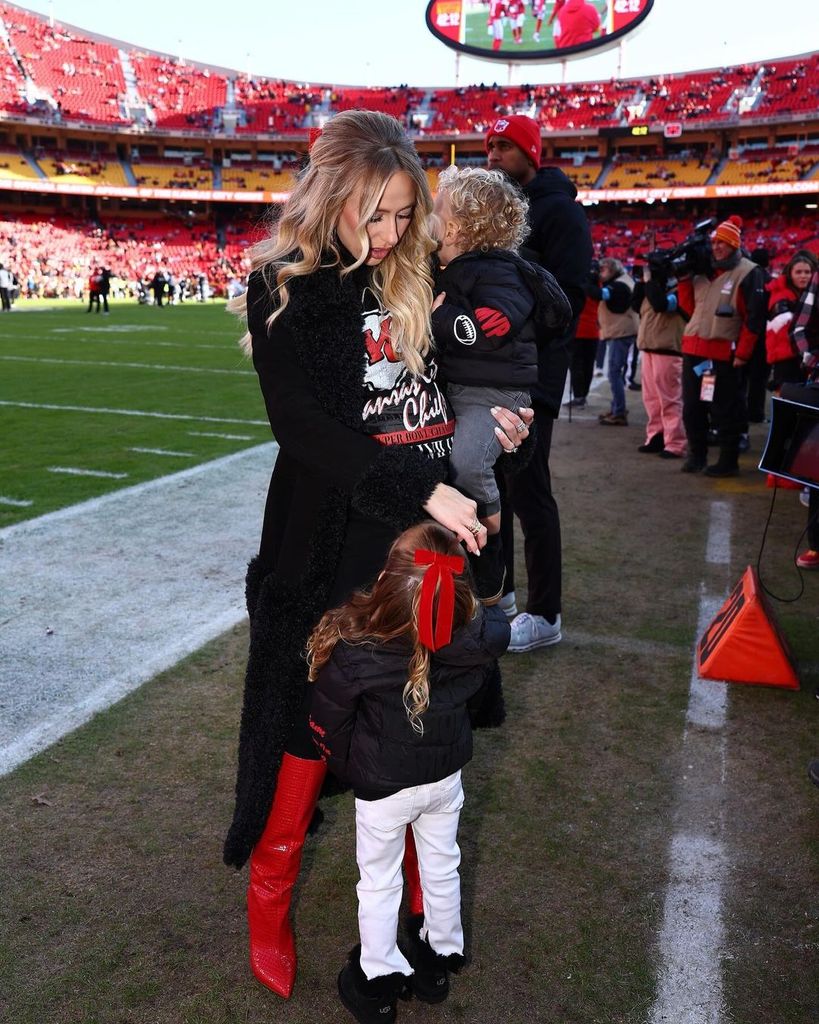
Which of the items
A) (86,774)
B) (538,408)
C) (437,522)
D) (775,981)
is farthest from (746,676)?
(86,774)

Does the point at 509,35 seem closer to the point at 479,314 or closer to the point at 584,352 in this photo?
the point at 584,352

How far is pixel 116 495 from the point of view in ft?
21.7

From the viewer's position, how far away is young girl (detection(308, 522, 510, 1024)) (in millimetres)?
1951

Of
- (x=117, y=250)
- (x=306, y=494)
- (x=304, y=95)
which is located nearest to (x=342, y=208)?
(x=306, y=494)

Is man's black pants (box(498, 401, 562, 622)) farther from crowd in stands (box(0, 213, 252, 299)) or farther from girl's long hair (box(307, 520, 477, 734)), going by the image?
crowd in stands (box(0, 213, 252, 299))

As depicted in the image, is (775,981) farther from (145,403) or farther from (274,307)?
(145,403)

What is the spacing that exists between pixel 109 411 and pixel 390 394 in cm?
885

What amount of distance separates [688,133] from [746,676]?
187 feet

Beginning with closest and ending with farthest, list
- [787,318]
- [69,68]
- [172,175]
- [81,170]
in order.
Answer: [787,318], [81,170], [69,68], [172,175]

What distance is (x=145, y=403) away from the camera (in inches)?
428

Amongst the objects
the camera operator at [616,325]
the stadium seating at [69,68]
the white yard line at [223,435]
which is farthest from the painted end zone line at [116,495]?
the stadium seating at [69,68]

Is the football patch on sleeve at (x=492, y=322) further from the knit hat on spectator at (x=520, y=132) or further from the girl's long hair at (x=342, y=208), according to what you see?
the knit hat on spectator at (x=520, y=132)

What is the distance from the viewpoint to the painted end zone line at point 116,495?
577 centimetres

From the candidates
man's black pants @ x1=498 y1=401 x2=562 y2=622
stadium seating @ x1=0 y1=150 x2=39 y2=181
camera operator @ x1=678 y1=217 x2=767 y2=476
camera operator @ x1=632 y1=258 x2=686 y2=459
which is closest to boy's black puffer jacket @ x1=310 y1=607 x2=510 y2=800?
man's black pants @ x1=498 y1=401 x2=562 y2=622
